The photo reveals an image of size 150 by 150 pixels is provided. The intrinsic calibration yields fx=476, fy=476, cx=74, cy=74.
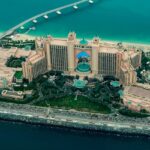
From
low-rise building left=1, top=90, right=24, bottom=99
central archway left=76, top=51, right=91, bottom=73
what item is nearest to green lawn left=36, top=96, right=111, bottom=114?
low-rise building left=1, top=90, right=24, bottom=99

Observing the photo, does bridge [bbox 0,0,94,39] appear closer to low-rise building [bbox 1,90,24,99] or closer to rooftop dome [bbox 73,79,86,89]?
low-rise building [bbox 1,90,24,99]

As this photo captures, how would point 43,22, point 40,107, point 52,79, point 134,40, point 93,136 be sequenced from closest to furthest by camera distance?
point 93,136, point 40,107, point 52,79, point 134,40, point 43,22

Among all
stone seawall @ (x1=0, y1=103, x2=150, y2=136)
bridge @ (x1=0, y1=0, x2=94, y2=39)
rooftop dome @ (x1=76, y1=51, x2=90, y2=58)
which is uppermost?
bridge @ (x1=0, y1=0, x2=94, y2=39)

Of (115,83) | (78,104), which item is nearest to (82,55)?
(115,83)

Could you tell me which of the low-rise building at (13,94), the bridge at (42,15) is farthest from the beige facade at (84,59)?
A: the bridge at (42,15)

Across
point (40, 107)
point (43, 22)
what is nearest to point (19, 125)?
point (40, 107)

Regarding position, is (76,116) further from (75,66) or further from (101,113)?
(75,66)

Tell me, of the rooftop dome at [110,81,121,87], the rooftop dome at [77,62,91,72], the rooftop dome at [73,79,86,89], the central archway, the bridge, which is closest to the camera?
the rooftop dome at [110,81,121,87]

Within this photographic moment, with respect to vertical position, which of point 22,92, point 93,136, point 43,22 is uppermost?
point 43,22
